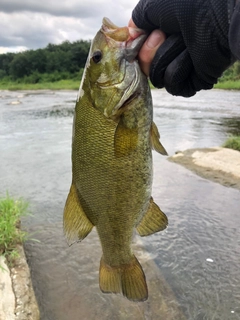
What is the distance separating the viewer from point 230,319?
3994mm

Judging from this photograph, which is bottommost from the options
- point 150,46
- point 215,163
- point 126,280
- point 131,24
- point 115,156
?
point 215,163

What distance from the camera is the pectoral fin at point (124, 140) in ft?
6.19

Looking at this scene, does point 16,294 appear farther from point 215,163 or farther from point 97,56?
point 215,163

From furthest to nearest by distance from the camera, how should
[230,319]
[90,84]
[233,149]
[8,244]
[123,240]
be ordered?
[233,149] < [8,244] < [230,319] < [123,240] < [90,84]

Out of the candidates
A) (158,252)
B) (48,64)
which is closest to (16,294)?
(158,252)

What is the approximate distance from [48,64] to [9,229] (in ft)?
202

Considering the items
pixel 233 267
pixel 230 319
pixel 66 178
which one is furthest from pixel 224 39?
pixel 66 178

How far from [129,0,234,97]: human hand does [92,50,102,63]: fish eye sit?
0.66 ft

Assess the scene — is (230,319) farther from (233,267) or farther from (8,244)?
(8,244)

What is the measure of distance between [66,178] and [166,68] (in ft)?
21.4

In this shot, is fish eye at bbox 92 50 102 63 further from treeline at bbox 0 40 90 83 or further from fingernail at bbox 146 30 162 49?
treeline at bbox 0 40 90 83

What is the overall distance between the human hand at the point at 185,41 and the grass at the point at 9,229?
127 inches

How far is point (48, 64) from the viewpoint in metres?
63.1

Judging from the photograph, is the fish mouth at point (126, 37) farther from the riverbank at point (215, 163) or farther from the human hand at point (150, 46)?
the riverbank at point (215, 163)
